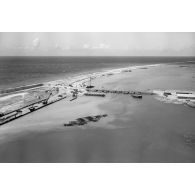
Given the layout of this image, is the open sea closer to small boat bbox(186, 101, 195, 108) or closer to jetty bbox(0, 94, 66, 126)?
jetty bbox(0, 94, 66, 126)

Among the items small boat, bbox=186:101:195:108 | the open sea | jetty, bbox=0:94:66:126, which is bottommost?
the open sea

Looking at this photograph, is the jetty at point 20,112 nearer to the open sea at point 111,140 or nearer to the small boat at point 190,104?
the open sea at point 111,140

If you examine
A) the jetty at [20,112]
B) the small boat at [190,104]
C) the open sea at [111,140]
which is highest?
the small boat at [190,104]

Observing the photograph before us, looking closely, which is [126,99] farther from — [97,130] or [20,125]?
[20,125]

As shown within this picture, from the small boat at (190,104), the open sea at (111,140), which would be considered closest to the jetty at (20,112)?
the open sea at (111,140)

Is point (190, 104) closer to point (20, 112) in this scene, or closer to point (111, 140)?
point (111, 140)

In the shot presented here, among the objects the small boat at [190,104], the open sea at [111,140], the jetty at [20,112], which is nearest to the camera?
the open sea at [111,140]

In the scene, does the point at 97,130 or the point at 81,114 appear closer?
the point at 97,130

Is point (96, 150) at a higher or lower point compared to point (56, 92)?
lower

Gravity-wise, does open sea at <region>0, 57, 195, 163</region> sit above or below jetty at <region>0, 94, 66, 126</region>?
below

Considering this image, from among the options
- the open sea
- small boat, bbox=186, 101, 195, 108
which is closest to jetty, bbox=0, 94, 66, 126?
the open sea

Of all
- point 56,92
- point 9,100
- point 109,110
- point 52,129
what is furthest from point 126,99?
point 9,100
